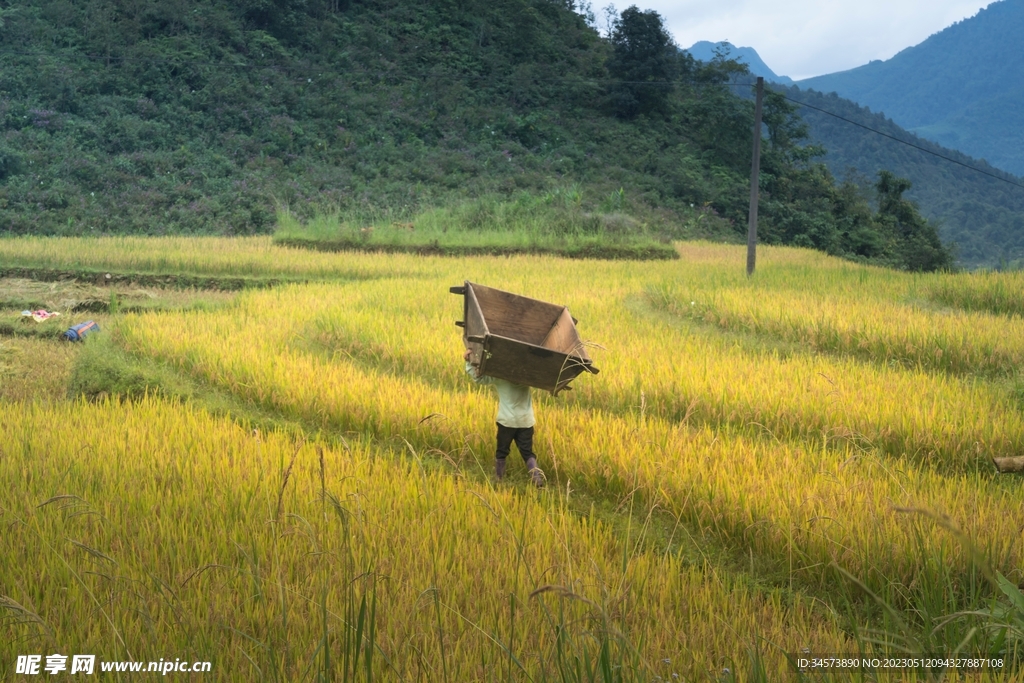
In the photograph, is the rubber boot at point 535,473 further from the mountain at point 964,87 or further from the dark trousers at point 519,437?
the mountain at point 964,87

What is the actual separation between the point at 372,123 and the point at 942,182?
32671 mm

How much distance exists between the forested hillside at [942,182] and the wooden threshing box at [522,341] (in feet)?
90.1

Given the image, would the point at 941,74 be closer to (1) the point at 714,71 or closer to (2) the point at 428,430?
(1) the point at 714,71

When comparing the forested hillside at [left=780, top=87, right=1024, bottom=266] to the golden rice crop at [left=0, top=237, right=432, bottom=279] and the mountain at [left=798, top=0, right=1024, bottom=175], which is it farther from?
the golden rice crop at [left=0, top=237, right=432, bottom=279]

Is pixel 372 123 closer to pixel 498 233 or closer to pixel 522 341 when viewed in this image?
pixel 498 233

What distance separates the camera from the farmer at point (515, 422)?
421cm

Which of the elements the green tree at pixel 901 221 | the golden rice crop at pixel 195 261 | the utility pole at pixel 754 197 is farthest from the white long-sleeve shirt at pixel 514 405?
the green tree at pixel 901 221

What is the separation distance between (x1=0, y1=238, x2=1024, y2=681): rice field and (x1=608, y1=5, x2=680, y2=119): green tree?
72.8ft

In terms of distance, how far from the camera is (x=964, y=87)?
301 ft

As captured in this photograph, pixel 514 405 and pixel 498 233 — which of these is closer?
pixel 514 405

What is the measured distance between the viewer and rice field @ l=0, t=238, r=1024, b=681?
2.40 meters

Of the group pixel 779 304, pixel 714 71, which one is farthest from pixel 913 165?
pixel 779 304

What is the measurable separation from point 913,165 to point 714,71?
66.6 feet

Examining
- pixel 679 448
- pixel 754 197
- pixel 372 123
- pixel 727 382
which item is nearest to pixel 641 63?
pixel 372 123
